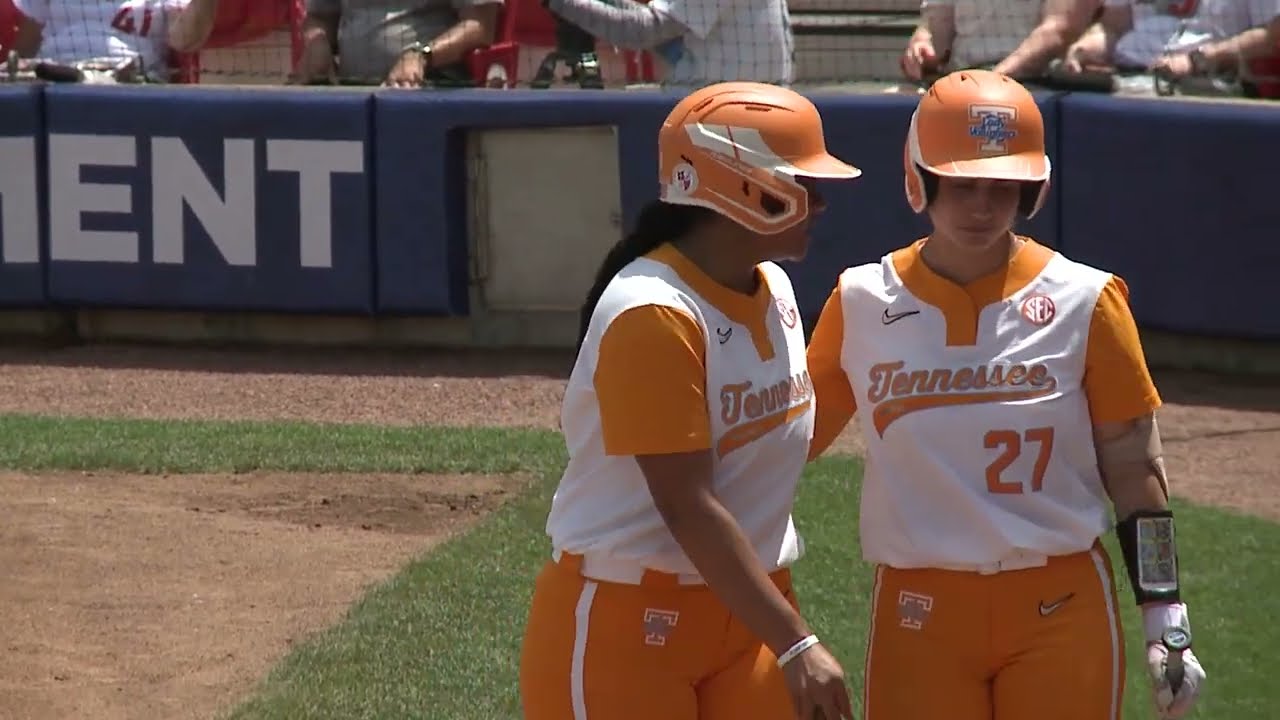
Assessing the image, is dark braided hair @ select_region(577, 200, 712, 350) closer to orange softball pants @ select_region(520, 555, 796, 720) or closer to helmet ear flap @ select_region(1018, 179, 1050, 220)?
orange softball pants @ select_region(520, 555, 796, 720)

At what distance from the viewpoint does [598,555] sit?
328 cm

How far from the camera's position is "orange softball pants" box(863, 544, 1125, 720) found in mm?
3465

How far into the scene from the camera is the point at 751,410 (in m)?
3.27

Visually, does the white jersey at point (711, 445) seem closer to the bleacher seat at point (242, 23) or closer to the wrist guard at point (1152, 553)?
the wrist guard at point (1152, 553)

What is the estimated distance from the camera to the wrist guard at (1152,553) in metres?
3.55

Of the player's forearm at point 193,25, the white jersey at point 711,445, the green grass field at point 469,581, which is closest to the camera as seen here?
the white jersey at point 711,445

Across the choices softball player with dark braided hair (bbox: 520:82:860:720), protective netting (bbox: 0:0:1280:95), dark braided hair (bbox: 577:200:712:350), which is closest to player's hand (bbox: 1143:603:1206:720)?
softball player with dark braided hair (bbox: 520:82:860:720)

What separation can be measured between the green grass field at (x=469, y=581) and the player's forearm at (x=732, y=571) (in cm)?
243

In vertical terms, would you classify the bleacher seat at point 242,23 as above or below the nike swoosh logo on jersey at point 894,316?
below

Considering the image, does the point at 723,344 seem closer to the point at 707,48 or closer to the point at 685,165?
the point at 685,165

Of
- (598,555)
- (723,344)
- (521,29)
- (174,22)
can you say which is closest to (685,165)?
(723,344)

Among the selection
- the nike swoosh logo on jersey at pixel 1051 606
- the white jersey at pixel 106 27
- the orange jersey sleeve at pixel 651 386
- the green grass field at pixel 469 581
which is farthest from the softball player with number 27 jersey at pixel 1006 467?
the white jersey at pixel 106 27

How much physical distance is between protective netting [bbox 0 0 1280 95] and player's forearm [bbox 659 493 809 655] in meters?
6.67

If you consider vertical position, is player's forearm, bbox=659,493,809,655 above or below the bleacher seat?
below
